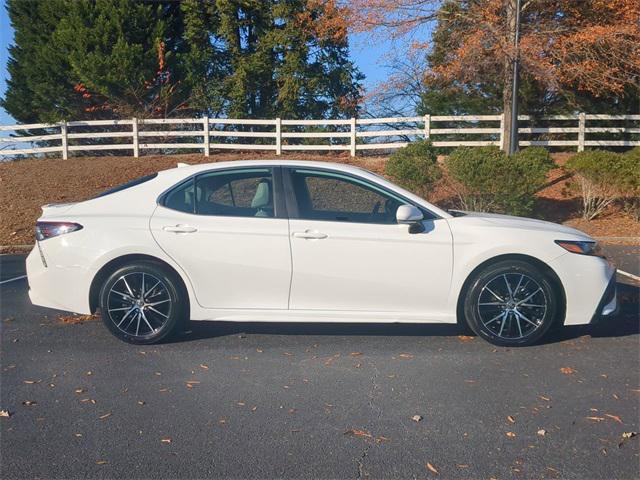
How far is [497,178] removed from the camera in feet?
40.5

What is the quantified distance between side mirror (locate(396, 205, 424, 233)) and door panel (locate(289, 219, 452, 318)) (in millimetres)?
50

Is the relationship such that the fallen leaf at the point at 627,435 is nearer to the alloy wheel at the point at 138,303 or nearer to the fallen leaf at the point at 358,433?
the fallen leaf at the point at 358,433

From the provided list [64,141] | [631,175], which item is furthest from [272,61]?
[631,175]

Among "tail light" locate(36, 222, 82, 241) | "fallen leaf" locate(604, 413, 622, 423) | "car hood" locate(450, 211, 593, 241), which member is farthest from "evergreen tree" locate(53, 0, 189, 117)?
"fallen leaf" locate(604, 413, 622, 423)

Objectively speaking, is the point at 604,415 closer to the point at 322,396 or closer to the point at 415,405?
the point at 415,405

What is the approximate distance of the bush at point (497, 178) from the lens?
A: 12.4m

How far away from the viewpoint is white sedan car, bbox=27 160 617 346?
5223 millimetres

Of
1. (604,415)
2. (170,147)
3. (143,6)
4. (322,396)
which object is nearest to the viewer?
(604,415)

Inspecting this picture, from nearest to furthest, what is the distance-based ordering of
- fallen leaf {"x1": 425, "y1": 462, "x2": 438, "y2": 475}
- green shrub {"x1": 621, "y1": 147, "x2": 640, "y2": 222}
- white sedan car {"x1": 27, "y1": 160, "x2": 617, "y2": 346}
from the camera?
fallen leaf {"x1": 425, "y1": 462, "x2": 438, "y2": 475} < white sedan car {"x1": 27, "y1": 160, "x2": 617, "y2": 346} < green shrub {"x1": 621, "y1": 147, "x2": 640, "y2": 222}

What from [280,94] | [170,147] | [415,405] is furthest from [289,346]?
[280,94]

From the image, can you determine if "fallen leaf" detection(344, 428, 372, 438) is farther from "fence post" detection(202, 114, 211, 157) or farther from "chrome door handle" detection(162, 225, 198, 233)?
"fence post" detection(202, 114, 211, 157)

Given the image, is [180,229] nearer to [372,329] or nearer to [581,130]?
[372,329]

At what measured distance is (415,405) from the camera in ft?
13.5

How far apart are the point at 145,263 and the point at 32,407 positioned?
154 cm
